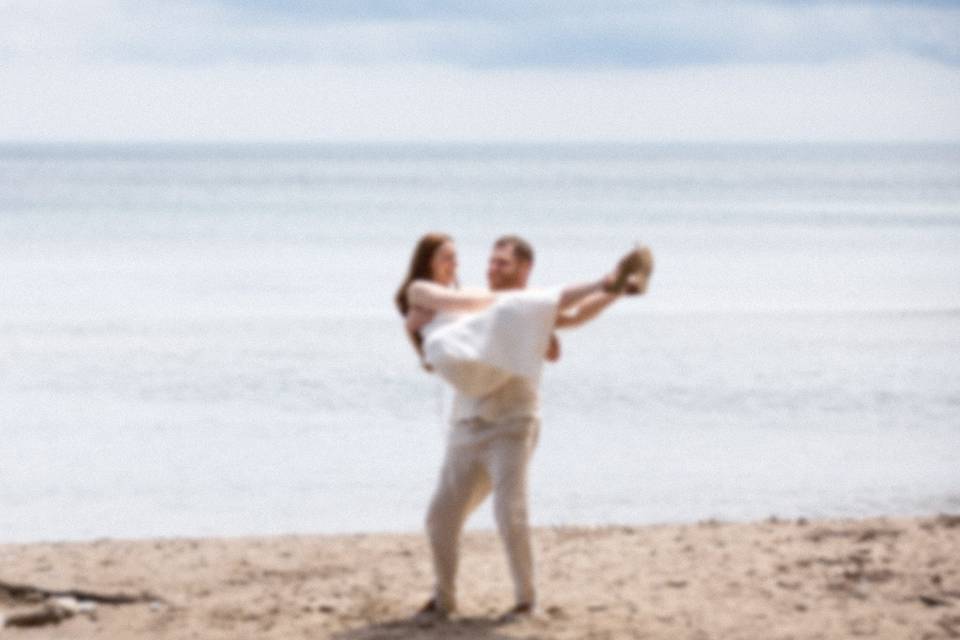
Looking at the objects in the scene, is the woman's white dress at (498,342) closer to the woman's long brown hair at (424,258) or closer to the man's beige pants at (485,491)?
the man's beige pants at (485,491)

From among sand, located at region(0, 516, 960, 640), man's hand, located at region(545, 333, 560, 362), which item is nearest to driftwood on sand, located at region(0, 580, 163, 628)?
sand, located at region(0, 516, 960, 640)

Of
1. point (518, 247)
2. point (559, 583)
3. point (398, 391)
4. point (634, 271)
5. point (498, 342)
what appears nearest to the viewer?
point (634, 271)

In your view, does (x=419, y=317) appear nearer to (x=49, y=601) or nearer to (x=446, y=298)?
(x=446, y=298)

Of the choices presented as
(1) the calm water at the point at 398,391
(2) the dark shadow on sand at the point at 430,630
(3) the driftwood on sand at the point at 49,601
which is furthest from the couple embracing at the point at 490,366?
(1) the calm water at the point at 398,391

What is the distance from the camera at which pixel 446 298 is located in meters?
8.05

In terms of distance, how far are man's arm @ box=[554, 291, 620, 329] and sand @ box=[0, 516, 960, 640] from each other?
4.48 feet

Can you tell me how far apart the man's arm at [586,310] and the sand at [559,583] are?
4.48 ft

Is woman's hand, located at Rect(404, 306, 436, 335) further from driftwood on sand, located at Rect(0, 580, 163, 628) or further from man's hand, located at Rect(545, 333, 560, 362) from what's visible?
driftwood on sand, located at Rect(0, 580, 163, 628)

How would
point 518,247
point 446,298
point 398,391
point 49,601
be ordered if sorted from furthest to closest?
point 398,391
point 49,601
point 518,247
point 446,298

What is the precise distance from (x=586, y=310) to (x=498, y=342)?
1.35 feet

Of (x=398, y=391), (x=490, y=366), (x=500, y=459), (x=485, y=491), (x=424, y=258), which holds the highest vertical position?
Result: (x=424, y=258)

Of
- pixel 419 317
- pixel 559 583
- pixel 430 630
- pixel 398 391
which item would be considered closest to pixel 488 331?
pixel 419 317

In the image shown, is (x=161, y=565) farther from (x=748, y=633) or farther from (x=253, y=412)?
(x=253, y=412)

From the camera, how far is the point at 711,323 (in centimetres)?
2742
